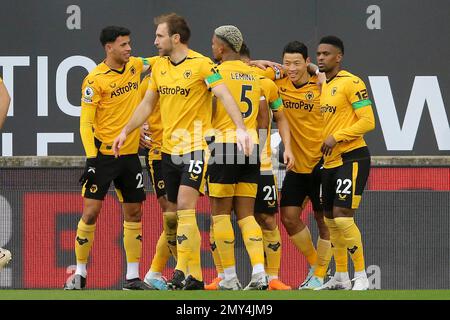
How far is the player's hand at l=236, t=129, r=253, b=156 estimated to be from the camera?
11.0 metres

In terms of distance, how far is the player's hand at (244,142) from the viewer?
10953 mm

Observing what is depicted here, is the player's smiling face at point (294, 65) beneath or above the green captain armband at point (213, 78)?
above

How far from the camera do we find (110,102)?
507 inches

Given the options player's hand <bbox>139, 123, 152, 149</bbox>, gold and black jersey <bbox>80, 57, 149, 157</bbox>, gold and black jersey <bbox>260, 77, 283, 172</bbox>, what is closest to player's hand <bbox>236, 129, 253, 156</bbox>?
gold and black jersey <bbox>260, 77, 283, 172</bbox>

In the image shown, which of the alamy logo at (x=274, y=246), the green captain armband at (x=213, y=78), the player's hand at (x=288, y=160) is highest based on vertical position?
the green captain armband at (x=213, y=78)

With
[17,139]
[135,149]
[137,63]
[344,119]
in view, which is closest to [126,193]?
[135,149]

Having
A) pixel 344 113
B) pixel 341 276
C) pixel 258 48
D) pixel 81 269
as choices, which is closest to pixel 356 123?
pixel 344 113

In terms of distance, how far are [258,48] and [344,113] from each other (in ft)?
12.4

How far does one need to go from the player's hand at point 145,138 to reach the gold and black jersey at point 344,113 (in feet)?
5.93

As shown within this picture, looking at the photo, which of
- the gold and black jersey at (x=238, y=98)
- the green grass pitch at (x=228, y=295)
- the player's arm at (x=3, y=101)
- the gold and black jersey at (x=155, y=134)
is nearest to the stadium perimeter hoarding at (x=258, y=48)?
the gold and black jersey at (x=155, y=134)

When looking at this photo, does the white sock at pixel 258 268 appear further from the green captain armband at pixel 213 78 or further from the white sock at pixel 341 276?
the green captain armband at pixel 213 78

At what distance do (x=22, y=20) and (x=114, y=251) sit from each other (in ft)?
11.6

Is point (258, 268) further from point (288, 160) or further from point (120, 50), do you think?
point (120, 50)

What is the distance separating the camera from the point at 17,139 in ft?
52.0
